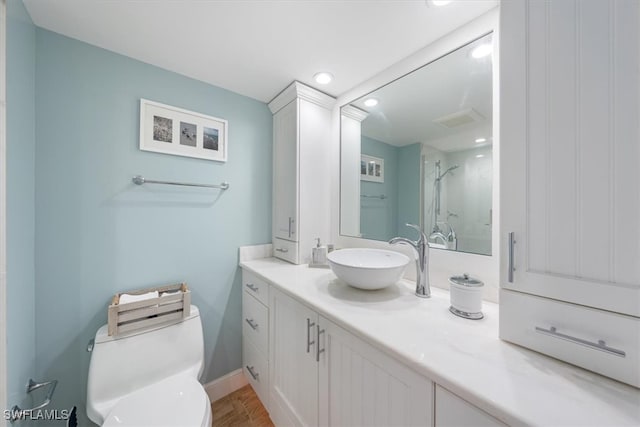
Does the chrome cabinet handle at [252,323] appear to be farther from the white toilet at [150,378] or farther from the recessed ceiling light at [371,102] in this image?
the recessed ceiling light at [371,102]

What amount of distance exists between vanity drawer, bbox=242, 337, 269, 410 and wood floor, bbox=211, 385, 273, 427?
80mm

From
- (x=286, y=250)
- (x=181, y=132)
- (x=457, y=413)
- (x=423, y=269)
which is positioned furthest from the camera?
(x=286, y=250)

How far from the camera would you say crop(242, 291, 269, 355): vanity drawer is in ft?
4.62

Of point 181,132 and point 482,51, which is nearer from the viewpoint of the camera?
point 482,51

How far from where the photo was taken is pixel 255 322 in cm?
153

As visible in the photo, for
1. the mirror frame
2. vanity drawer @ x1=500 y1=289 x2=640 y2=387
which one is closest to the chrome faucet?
the mirror frame

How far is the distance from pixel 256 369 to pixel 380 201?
4.67ft

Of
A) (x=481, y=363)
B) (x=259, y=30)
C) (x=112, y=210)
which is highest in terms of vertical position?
(x=259, y=30)

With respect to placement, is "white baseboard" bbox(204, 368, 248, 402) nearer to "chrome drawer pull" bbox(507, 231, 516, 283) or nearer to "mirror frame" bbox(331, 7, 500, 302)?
"mirror frame" bbox(331, 7, 500, 302)

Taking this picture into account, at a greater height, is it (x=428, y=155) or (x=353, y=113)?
(x=353, y=113)

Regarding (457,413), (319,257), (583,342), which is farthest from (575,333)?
(319,257)

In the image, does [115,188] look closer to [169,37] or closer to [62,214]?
[62,214]

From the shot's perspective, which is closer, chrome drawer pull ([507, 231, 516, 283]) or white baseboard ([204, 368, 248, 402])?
chrome drawer pull ([507, 231, 516, 283])

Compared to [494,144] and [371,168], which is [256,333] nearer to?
[371,168]
